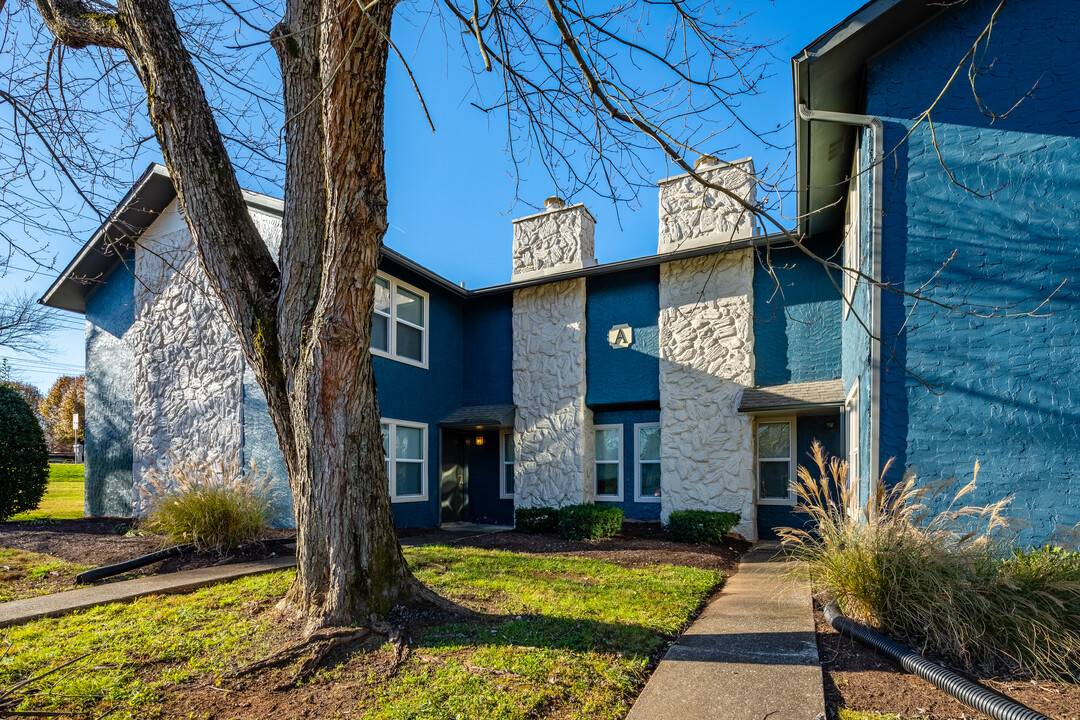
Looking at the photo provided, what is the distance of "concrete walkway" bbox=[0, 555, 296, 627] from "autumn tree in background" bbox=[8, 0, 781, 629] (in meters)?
2.33

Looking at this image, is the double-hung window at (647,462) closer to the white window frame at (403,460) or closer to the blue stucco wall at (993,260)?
the white window frame at (403,460)

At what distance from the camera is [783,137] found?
12.9 ft

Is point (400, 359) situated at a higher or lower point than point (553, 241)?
lower

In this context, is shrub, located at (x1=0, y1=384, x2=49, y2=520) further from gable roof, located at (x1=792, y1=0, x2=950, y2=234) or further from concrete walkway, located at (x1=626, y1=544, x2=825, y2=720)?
gable roof, located at (x1=792, y1=0, x2=950, y2=234)

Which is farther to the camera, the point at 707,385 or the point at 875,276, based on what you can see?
the point at 707,385

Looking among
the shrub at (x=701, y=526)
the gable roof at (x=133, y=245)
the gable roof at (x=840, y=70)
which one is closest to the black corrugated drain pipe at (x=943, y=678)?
the gable roof at (x=840, y=70)

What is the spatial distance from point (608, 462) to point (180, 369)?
28.0ft

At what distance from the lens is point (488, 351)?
45.7 feet

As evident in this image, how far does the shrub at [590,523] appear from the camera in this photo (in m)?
10.4

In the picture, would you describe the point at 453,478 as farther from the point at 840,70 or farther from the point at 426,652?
the point at 840,70

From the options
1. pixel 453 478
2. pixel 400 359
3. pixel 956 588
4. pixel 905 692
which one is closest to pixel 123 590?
pixel 400 359

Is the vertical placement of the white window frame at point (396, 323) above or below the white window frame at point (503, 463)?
above

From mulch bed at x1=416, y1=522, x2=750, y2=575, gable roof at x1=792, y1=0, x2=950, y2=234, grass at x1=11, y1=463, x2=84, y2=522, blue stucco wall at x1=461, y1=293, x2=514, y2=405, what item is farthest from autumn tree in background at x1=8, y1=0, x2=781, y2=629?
grass at x1=11, y1=463, x2=84, y2=522

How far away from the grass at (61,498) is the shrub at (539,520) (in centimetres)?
923
